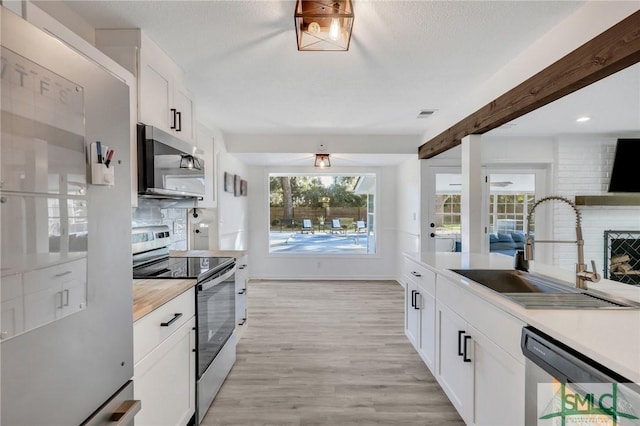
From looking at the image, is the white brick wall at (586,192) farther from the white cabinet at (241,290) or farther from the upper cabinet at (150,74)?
the upper cabinet at (150,74)

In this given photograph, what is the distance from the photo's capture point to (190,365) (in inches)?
69.2

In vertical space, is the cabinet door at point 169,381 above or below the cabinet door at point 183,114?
below

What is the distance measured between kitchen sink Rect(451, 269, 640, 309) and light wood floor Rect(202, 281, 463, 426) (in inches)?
35.7

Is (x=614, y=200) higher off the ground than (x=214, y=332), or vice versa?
(x=614, y=200)

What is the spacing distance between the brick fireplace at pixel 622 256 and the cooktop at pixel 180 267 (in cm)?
477

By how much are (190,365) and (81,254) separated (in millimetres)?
1191

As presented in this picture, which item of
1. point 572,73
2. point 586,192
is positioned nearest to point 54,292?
point 572,73

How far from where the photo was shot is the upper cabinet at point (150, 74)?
5.80ft

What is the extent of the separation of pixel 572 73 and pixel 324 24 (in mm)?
1382

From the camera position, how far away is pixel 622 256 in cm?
397

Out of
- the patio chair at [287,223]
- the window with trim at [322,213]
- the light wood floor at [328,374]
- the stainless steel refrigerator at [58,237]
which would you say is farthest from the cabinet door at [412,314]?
the patio chair at [287,223]

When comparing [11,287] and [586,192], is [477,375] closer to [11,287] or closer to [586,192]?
[11,287]

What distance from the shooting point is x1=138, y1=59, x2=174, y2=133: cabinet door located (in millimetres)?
1779

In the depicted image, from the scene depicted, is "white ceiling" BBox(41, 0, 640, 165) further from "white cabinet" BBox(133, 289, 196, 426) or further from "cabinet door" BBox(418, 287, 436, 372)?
"cabinet door" BBox(418, 287, 436, 372)
